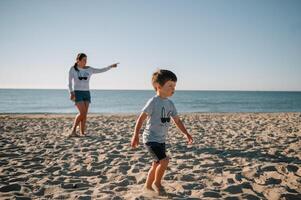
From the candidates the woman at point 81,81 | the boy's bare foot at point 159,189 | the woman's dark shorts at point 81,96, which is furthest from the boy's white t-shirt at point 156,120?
the woman's dark shorts at point 81,96

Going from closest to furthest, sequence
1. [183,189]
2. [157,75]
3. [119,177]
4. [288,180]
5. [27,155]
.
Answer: [157,75] < [183,189] < [288,180] < [119,177] < [27,155]

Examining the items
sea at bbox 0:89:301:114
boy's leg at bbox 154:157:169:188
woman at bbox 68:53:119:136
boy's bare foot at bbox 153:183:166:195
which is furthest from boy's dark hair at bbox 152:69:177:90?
sea at bbox 0:89:301:114

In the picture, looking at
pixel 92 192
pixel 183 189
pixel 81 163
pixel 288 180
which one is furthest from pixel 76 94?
pixel 288 180

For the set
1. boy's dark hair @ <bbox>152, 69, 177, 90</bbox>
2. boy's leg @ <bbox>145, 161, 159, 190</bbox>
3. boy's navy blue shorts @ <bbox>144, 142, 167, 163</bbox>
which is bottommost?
boy's leg @ <bbox>145, 161, 159, 190</bbox>

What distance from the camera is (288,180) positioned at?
3.36 metres

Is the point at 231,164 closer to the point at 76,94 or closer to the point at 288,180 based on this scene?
the point at 288,180

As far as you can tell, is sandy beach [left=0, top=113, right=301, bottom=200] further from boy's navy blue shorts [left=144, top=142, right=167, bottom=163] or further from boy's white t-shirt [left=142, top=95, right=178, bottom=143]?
boy's white t-shirt [left=142, top=95, right=178, bottom=143]

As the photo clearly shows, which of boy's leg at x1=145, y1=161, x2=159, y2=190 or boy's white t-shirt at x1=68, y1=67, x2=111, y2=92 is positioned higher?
boy's white t-shirt at x1=68, y1=67, x2=111, y2=92

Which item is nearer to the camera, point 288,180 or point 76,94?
point 288,180

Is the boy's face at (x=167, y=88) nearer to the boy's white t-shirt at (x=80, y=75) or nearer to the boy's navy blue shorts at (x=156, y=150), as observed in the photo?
the boy's navy blue shorts at (x=156, y=150)

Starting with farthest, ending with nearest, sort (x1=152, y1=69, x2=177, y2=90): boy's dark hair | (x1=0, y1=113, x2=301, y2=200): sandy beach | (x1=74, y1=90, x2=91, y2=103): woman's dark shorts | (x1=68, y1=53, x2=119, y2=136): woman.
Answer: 1. (x1=74, y1=90, x2=91, y2=103): woman's dark shorts
2. (x1=68, y1=53, x2=119, y2=136): woman
3. (x1=0, y1=113, x2=301, y2=200): sandy beach
4. (x1=152, y1=69, x2=177, y2=90): boy's dark hair

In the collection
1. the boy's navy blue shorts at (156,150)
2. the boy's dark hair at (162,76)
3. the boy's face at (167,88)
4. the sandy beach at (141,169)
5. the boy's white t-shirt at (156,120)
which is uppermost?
the boy's dark hair at (162,76)

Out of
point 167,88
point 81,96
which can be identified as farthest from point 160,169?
point 81,96

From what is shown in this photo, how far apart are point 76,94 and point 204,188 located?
14.8 feet
